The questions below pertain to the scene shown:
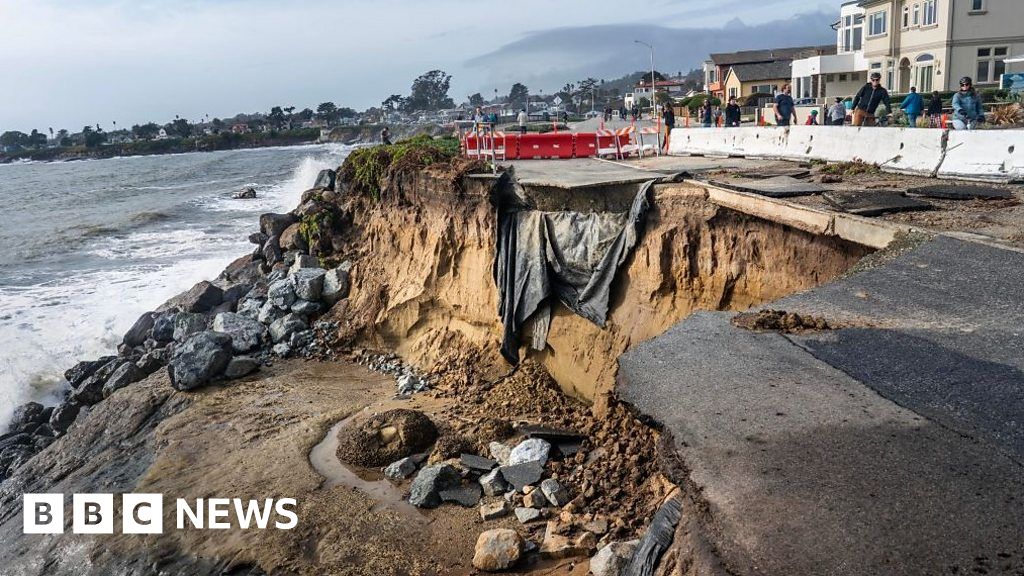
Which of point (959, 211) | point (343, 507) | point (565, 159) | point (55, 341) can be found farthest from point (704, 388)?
point (55, 341)

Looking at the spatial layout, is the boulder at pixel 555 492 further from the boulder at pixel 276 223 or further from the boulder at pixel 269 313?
the boulder at pixel 276 223

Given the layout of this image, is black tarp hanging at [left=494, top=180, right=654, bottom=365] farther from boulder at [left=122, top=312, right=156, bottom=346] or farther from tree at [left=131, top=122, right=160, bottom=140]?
tree at [left=131, top=122, right=160, bottom=140]

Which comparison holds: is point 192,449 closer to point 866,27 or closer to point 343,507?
point 343,507

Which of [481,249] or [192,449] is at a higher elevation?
[481,249]

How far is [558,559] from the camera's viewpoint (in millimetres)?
6508

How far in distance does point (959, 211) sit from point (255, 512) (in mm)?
8985

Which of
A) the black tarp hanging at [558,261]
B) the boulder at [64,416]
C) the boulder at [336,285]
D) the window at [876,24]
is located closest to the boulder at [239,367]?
the boulder at [336,285]

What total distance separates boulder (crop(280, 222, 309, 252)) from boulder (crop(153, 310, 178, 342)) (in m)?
3.28

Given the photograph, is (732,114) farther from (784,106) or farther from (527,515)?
(527,515)

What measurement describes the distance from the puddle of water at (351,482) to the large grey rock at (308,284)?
583cm

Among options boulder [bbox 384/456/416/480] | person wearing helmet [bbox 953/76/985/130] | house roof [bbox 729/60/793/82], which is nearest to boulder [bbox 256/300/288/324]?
boulder [bbox 384/456/416/480]

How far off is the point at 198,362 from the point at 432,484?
243 inches

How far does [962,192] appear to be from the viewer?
9.98m

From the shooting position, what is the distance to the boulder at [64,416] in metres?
12.7
